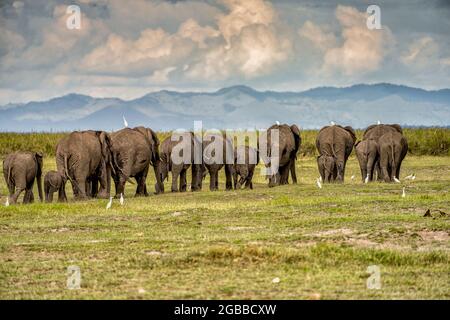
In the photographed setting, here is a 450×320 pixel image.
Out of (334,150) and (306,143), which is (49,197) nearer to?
(334,150)

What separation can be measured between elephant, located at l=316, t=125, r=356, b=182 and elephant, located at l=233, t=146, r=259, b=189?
254cm

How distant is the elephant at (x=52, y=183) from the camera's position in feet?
98.5

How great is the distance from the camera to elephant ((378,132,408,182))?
35.2 meters

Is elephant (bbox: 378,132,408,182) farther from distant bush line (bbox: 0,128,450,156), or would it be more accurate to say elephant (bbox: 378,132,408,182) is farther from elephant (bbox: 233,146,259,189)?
distant bush line (bbox: 0,128,450,156)

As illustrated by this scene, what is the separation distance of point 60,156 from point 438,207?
12378 millimetres

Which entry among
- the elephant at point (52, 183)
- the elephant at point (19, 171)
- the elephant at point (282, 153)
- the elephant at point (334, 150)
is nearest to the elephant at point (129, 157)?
the elephant at point (52, 183)

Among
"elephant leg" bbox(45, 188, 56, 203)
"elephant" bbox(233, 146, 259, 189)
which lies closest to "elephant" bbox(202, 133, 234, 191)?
"elephant" bbox(233, 146, 259, 189)

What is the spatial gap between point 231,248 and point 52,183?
14.6 metres
